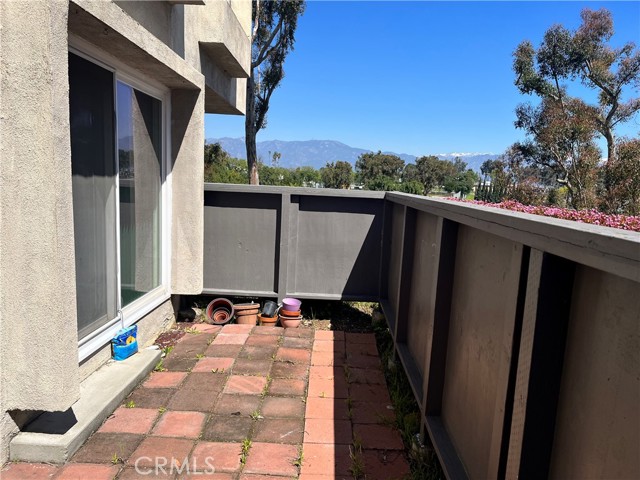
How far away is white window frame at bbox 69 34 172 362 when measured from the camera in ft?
9.30

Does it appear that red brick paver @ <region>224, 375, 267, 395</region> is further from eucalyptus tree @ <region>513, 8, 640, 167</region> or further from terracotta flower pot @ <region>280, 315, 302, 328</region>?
eucalyptus tree @ <region>513, 8, 640, 167</region>

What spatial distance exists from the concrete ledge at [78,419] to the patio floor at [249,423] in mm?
54

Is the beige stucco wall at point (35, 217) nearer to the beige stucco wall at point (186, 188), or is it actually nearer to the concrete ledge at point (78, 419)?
the concrete ledge at point (78, 419)

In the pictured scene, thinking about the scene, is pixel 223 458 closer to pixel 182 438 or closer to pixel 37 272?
pixel 182 438

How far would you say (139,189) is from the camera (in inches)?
146

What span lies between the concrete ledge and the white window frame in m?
0.22

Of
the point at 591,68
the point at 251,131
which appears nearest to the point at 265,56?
the point at 251,131

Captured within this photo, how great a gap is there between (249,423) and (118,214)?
1887mm

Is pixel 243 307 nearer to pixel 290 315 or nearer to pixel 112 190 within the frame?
pixel 290 315

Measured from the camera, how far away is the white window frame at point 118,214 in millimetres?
2836

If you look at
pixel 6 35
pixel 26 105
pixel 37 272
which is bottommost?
pixel 37 272

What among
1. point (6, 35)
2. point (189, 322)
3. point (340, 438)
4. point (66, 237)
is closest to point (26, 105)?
point (6, 35)

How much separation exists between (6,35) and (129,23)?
0.88 metres

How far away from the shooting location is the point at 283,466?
7.67ft
